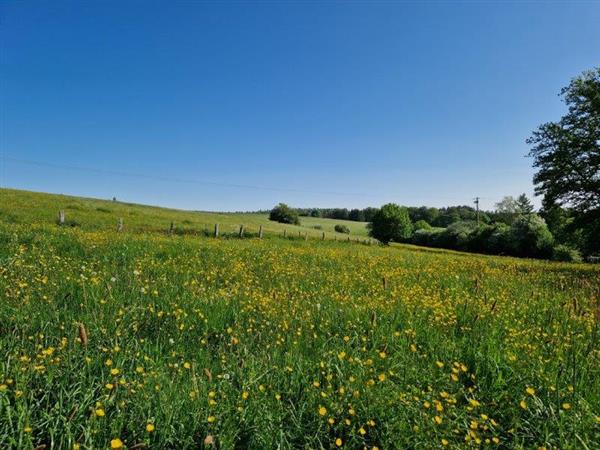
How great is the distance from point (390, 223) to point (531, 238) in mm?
28397

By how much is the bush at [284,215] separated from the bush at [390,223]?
27667mm

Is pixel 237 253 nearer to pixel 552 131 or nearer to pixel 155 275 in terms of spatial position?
pixel 155 275

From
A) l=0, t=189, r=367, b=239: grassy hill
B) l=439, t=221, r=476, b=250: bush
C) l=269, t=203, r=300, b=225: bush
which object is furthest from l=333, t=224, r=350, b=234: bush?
l=0, t=189, r=367, b=239: grassy hill

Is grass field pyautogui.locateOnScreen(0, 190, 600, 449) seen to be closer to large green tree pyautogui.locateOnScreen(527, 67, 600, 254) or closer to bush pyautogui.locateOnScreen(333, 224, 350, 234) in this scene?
large green tree pyautogui.locateOnScreen(527, 67, 600, 254)

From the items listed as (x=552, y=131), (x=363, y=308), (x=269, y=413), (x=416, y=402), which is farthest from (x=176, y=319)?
(x=552, y=131)

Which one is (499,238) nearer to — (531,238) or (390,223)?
(531,238)

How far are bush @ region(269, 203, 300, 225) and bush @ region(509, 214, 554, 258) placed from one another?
57.0 metres

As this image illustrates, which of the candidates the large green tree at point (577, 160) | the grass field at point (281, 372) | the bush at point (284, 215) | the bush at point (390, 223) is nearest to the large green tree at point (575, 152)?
the large green tree at point (577, 160)

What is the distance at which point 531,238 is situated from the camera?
194ft

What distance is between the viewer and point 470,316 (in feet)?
20.0

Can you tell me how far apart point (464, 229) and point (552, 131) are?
63.3 m

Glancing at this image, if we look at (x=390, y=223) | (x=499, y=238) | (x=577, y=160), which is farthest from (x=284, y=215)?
(x=577, y=160)

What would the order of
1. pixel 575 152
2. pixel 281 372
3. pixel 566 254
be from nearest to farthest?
1. pixel 281 372
2. pixel 575 152
3. pixel 566 254

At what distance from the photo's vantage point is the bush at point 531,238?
2277 inches
